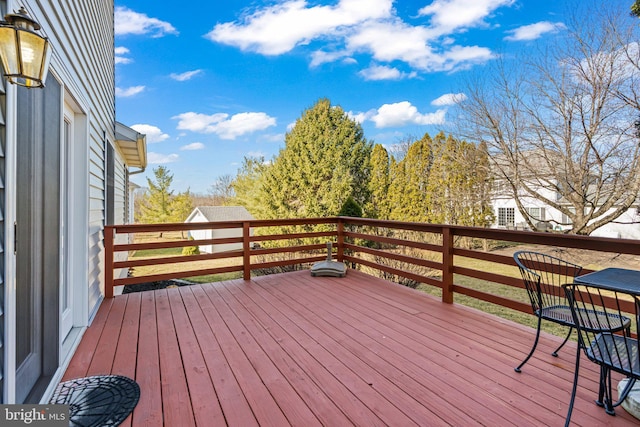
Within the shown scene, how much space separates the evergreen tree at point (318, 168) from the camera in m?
12.0

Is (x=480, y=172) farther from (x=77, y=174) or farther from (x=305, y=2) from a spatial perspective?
(x=77, y=174)

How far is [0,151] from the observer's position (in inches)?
48.9

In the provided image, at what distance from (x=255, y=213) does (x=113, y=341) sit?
11540 millimetres

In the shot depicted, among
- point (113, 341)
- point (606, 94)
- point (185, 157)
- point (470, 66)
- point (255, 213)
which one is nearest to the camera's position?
point (113, 341)

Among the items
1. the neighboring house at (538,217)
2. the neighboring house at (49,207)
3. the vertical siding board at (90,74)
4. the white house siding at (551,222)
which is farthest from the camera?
the white house siding at (551,222)

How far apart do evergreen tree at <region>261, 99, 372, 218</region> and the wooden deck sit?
8461mm

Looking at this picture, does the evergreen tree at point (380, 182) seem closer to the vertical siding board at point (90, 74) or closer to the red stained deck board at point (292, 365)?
the red stained deck board at point (292, 365)

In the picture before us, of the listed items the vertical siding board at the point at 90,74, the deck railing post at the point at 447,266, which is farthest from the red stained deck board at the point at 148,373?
the deck railing post at the point at 447,266

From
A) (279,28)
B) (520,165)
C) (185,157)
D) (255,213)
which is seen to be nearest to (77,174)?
(279,28)

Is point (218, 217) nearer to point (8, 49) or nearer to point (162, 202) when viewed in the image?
point (162, 202)

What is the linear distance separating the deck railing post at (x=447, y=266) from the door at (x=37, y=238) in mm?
3521

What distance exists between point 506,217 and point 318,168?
8694mm

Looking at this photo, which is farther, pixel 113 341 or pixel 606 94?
pixel 606 94

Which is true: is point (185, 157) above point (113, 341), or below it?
above
